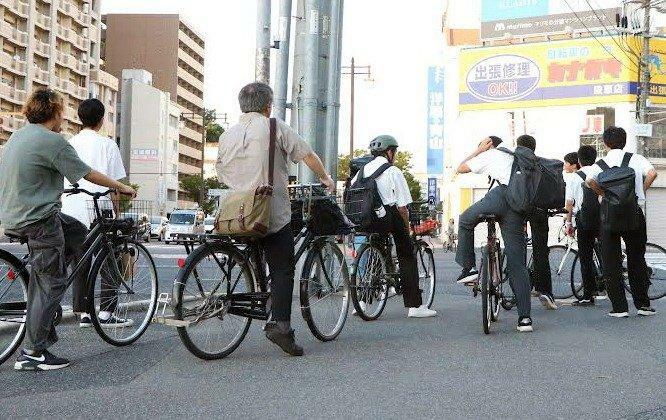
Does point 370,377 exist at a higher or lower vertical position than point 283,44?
lower

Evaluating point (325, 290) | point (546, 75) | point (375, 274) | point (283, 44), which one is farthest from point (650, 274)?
point (546, 75)

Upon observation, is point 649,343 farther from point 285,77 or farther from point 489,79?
point 489,79

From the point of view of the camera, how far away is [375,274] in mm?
8078

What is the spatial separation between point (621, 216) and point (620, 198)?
Result: 0.17 meters

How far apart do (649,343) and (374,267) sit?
2.26 m

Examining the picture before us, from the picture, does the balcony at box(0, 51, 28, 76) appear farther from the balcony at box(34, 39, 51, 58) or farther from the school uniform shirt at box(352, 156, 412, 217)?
the school uniform shirt at box(352, 156, 412, 217)

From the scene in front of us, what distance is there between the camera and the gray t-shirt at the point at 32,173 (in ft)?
18.1

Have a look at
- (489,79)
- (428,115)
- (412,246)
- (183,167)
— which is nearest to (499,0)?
(489,79)

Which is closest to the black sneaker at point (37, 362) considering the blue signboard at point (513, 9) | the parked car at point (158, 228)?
the blue signboard at point (513, 9)

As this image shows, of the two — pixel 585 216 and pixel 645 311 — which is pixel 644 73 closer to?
pixel 585 216

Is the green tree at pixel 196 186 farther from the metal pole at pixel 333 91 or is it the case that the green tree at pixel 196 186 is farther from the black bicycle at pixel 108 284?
the black bicycle at pixel 108 284

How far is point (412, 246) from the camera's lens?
8422mm

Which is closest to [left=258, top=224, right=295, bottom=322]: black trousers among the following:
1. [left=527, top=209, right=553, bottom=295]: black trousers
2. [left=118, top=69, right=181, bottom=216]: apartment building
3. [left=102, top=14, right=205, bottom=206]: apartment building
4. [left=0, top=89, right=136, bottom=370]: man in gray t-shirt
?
[left=0, top=89, right=136, bottom=370]: man in gray t-shirt

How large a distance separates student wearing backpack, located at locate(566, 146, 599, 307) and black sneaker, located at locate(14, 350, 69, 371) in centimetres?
618
